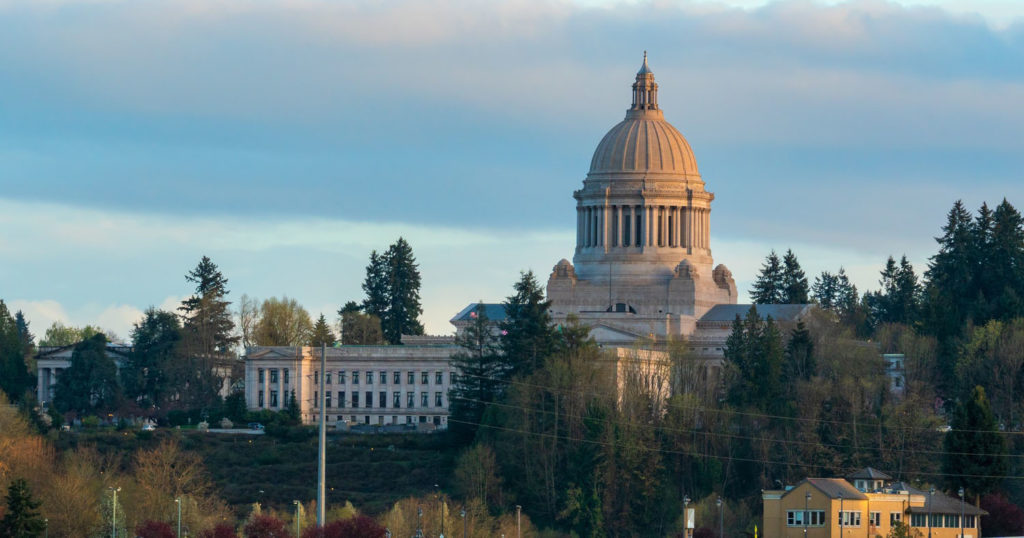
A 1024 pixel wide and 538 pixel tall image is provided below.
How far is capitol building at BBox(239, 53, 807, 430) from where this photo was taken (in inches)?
6973

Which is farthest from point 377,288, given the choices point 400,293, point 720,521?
point 720,521

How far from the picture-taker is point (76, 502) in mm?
123562

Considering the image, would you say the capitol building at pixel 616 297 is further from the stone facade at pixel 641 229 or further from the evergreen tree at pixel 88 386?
the evergreen tree at pixel 88 386

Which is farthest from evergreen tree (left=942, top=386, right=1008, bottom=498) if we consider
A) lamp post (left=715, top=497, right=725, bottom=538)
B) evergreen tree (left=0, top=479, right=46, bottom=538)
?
evergreen tree (left=0, top=479, right=46, bottom=538)

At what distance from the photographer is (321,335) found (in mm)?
185250

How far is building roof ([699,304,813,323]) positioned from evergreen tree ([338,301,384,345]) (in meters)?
25.4

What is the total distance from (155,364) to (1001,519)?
2866 inches

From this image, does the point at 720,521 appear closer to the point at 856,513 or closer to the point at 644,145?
the point at 856,513

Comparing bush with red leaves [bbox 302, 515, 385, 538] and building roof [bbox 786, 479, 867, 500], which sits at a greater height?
building roof [bbox 786, 479, 867, 500]

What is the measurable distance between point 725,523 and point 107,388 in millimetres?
61206

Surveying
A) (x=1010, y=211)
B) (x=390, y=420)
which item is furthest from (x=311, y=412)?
(x=1010, y=211)

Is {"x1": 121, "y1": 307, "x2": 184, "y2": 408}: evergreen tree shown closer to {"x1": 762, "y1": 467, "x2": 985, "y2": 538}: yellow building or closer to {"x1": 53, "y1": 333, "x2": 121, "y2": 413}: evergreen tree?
{"x1": 53, "y1": 333, "x2": 121, "y2": 413}: evergreen tree

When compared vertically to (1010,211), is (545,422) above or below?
below

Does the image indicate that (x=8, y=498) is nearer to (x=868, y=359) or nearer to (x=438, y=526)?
(x=438, y=526)
